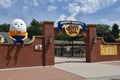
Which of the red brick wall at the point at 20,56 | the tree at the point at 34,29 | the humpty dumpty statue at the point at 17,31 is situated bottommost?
the red brick wall at the point at 20,56

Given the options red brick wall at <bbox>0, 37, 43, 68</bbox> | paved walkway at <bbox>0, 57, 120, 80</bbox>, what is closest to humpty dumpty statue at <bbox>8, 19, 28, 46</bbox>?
red brick wall at <bbox>0, 37, 43, 68</bbox>

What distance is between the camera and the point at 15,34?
79.8 feet

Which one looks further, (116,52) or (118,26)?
(118,26)

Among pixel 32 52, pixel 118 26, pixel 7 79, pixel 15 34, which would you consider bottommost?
pixel 7 79

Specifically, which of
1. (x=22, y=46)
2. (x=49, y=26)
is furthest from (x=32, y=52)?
(x=49, y=26)

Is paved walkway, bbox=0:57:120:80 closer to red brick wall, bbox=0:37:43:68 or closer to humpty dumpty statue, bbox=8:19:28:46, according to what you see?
red brick wall, bbox=0:37:43:68

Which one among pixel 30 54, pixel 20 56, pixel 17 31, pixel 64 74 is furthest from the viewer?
pixel 30 54

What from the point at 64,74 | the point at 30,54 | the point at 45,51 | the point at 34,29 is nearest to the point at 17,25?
the point at 30,54

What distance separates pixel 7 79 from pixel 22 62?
8785mm

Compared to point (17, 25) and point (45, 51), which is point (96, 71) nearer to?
point (45, 51)

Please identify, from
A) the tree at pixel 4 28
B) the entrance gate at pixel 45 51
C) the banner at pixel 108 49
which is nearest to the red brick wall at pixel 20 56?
the entrance gate at pixel 45 51

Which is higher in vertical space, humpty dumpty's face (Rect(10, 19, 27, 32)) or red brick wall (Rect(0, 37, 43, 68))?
humpty dumpty's face (Rect(10, 19, 27, 32))

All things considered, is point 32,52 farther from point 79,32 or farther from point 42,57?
point 79,32

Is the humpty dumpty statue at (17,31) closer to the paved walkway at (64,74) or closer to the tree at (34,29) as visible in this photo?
the paved walkway at (64,74)
